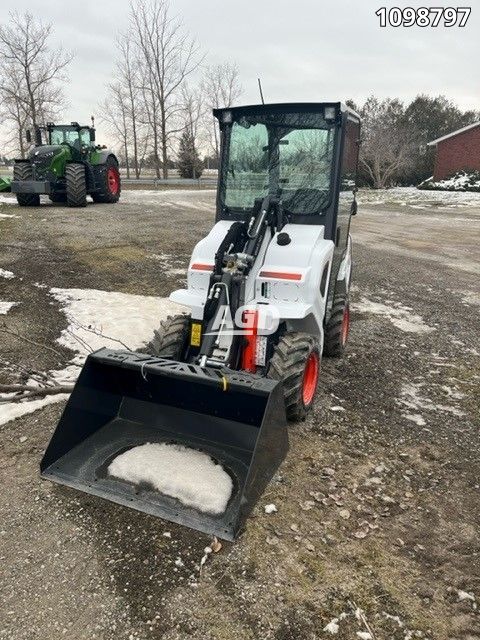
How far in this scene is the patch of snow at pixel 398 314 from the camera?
7.04m

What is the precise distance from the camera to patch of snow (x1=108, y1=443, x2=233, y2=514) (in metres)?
3.10

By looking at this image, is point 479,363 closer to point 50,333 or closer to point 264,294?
point 264,294

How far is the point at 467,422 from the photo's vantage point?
4453mm

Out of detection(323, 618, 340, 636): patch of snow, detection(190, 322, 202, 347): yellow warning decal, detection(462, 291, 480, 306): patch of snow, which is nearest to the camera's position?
detection(323, 618, 340, 636): patch of snow

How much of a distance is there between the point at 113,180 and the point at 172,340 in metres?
16.7

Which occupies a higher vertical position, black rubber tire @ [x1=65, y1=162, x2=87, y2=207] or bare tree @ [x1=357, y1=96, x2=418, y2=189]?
bare tree @ [x1=357, y1=96, x2=418, y2=189]

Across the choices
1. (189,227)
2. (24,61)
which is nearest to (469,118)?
(24,61)

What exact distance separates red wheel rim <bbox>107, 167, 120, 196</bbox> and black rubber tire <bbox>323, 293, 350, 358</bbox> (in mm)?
15096

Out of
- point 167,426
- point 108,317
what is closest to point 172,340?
point 167,426

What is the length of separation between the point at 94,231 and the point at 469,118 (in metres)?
45.4

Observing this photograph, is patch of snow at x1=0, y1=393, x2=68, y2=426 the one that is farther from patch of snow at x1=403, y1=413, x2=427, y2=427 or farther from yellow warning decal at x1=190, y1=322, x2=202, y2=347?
patch of snow at x1=403, y1=413, x2=427, y2=427

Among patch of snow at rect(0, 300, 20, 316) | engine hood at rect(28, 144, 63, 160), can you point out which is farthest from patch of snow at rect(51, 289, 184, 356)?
engine hood at rect(28, 144, 63, 160)

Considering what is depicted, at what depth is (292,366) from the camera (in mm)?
3826

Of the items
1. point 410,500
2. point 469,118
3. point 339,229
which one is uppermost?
point 469,118
